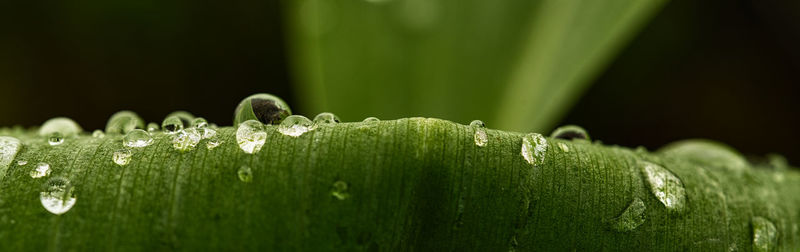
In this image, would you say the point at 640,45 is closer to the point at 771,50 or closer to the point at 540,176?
the point at 771,50

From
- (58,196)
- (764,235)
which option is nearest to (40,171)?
(58,196)

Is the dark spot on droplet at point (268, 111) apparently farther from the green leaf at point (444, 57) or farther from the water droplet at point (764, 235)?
the green leaf at point (444, 57)

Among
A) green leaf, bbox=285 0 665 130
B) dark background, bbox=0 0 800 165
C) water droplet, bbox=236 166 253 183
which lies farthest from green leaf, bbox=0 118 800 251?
dark background, bbox=0 0 800 165


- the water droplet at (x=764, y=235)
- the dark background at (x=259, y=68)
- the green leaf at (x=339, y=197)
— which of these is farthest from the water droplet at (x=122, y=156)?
the dark background at (x=259, y=68)

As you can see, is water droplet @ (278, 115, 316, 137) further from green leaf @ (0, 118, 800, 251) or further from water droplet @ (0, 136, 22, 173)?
water droplet @ (0, 136, 22, 173)

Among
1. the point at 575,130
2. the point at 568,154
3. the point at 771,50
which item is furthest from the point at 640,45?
the point at 568,154

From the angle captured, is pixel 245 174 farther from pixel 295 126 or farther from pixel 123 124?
pixel 123 124

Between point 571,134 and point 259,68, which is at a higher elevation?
point 259,68
